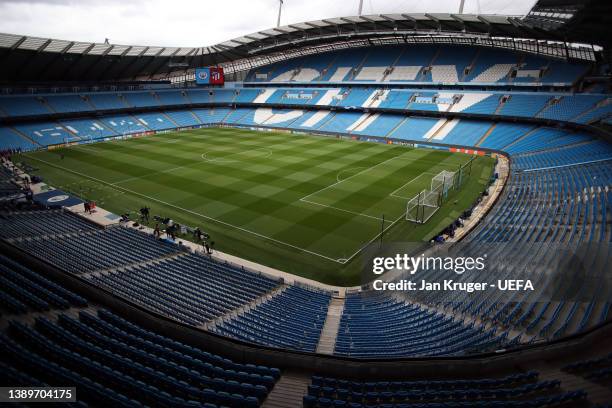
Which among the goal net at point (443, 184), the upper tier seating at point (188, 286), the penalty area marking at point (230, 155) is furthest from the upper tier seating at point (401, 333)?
the penalty area marking at point (230, 155)

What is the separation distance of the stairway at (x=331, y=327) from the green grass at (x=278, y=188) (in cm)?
314

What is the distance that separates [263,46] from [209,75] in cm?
1235

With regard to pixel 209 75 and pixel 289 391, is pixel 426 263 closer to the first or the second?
pixel 289 391

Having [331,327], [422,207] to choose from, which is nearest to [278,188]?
[422,207]

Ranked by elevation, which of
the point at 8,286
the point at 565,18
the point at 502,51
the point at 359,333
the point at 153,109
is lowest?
the point at 359,333

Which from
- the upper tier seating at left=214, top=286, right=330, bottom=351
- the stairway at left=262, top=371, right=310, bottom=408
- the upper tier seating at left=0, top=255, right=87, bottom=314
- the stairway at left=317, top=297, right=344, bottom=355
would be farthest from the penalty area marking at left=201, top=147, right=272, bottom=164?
the stairway at left=262, top=371, right=310, bottom=408

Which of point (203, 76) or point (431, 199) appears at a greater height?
point (203, 76)

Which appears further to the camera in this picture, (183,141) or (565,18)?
(183,141)

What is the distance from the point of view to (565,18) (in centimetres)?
2900

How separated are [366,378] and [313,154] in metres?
39.1

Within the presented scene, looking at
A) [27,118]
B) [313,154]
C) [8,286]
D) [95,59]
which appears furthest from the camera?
[95,59]

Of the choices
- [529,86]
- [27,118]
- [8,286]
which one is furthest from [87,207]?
[529,86]

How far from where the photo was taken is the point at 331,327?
1445 cm

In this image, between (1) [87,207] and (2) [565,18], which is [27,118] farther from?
(2) [565,18]
